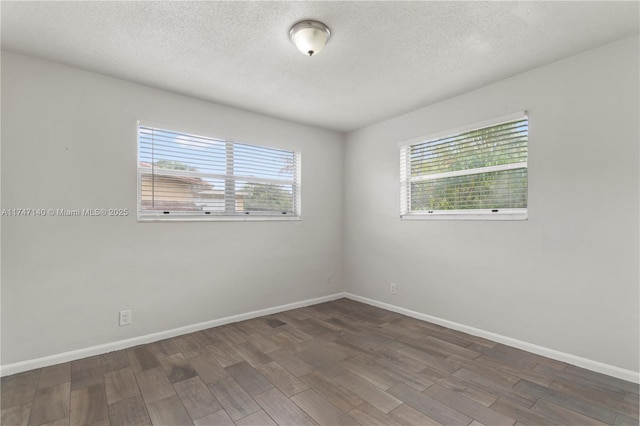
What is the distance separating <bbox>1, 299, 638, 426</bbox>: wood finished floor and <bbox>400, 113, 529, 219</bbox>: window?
133 cm

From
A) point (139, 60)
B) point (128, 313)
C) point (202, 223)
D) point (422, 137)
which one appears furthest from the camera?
point (422, 137)

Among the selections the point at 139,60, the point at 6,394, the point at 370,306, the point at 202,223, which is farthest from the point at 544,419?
the point at 139,60

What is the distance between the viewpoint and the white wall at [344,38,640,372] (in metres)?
2.30

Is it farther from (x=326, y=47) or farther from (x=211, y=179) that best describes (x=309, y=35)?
(x=211, y=179)

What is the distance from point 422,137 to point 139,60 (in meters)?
2.94

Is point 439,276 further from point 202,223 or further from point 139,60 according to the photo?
point 139,60

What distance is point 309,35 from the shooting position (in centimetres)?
209

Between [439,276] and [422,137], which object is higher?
[422,137]

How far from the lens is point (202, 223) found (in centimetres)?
336

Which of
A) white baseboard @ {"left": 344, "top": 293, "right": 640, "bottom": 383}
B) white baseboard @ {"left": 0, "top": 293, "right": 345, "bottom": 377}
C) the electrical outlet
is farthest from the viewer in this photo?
the electrical outlet

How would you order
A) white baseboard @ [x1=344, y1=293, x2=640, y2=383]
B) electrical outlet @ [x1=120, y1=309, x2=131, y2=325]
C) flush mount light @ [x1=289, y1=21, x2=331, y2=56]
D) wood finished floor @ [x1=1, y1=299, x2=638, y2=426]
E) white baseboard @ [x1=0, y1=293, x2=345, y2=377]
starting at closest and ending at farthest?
wood finished floor @ [x1=1, y1=299, x2=638, y2=426] < flush mount light @ [x1=289, y1=21, x2=331, y2=56] < white baseboard @ [x1=344, y1=293, x2=640, y2=383] < white baseboard @ [x1=0, y1=293, x2=345, y2=377] < electrical outlet @ [x1=120, y1=309, x2=131, y2=325]

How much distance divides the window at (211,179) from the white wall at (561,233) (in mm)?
1841

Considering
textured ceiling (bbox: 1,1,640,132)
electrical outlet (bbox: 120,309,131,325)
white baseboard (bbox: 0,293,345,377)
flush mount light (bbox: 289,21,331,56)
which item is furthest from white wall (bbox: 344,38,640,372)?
electrical outlet (bbox: 120,309,131,325)

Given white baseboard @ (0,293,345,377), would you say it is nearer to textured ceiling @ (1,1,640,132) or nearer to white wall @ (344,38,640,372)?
white wall @ (344,38,640,372)
